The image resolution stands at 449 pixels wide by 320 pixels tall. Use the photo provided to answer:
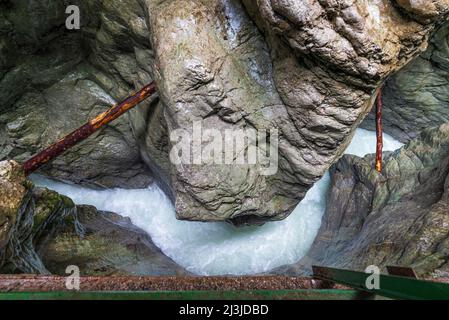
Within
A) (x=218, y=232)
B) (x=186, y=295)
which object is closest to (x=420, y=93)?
(x=218, y=232)

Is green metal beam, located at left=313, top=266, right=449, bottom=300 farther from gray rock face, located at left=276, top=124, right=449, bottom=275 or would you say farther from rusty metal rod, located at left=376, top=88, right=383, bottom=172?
rusty metal rod, located at left=376, top=88, right=383, bottom=172

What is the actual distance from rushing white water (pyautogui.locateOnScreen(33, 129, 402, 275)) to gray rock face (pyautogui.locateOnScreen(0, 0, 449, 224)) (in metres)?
1.36

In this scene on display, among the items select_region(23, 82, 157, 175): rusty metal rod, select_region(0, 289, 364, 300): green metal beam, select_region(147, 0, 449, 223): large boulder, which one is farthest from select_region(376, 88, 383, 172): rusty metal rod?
select_region(0, 289, 364, 300): green metal beam

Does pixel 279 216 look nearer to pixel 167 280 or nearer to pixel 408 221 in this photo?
pixel 408 221

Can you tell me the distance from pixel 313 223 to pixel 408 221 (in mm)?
2904

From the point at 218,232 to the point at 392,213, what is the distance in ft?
11.7

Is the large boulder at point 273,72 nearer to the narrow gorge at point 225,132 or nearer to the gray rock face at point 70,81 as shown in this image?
the narrow gorge at point 225,132

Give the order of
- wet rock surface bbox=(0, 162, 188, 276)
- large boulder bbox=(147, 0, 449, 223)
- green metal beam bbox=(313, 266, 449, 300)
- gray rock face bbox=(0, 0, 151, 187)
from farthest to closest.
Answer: gray rock face bbox=(0, 0, 151, 187) < wet rock surface bbox=(0, 162, 188, 276) < large boulder bbox=(147, 0, 449, 223) < green metal beam bbox=(313, 266, 449, 300)

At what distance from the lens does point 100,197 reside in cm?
763

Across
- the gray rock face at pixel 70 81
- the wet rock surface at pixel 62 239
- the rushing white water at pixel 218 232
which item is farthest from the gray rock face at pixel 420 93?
the wet rock surface at pixel 62 239

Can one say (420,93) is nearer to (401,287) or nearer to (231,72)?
(231,72)

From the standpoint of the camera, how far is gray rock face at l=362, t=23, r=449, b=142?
5965 millimetres

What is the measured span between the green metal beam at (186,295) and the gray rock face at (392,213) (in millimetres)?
2054

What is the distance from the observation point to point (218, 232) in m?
7.12
